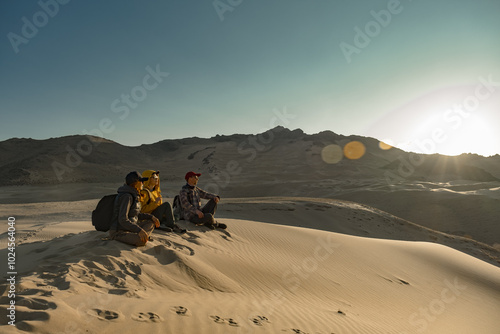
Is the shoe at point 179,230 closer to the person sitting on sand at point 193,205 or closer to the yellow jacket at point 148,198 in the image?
the yellow jacket at point 148,198

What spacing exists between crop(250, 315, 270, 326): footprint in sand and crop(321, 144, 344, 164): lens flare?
41.9m

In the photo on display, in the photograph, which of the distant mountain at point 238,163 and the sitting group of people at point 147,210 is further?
the distant mountain at point 238,163

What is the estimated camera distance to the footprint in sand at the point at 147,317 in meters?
2.79

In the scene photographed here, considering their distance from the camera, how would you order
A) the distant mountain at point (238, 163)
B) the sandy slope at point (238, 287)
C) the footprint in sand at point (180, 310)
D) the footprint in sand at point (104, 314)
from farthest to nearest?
1. the distant mountain at point (238, 163)
2. the footprint in sand at point (180, 310)
3. the sandy slope at point (238, 287)
4. the footprint in sand at point (104, 314)

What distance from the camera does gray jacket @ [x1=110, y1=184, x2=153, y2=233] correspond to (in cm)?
464

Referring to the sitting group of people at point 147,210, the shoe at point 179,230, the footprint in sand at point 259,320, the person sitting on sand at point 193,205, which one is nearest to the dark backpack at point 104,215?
the sitting group of people at point 147,210

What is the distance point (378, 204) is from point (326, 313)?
21.0 m

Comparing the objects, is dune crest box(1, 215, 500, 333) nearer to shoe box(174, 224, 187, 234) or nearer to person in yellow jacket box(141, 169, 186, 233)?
shoe box(174, 224, 187, 234)

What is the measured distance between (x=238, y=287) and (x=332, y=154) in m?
46.2

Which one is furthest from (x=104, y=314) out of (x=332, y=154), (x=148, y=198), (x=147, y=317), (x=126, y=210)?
(x=332, y=154)

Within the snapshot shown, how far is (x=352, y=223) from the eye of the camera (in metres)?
14.3

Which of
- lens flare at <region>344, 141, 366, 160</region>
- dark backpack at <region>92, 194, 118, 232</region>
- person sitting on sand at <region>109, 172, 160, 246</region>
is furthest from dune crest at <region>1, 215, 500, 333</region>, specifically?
lens flare at <region>344, 141, 366, 160</region>

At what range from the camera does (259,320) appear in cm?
346

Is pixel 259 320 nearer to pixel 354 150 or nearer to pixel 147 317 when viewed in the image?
pixel 147 317
